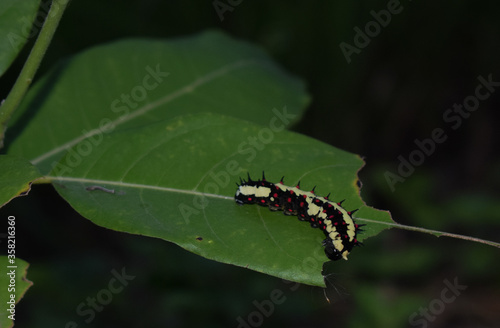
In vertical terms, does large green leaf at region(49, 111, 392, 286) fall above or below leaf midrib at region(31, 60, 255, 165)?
above

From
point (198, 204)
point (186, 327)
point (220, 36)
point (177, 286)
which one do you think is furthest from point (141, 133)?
point (186, 327)

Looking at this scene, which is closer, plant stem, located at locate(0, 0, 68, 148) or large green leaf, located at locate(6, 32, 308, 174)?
plant stem, located at locate(0, 0, 68, 148)

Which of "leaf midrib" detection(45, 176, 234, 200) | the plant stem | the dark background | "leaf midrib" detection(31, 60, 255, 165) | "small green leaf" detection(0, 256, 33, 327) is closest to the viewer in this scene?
"small green leaf" detection(0, 256, 33, 327)

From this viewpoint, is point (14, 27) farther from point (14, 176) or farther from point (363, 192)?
point (363, 192)

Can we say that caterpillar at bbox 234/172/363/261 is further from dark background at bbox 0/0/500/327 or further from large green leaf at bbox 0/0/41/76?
dark background at bbox 0/0/500/327

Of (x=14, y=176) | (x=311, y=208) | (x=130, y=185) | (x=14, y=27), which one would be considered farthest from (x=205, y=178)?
(x=14, y=27)

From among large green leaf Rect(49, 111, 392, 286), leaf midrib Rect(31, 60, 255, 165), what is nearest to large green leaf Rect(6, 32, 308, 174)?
leaf midrib Rect(31, 60, 255, 165)

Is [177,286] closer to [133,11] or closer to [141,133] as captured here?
[133,11]

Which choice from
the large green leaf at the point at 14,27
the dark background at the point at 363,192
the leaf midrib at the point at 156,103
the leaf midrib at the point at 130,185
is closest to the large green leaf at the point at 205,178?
the leaf midrib at the point at 130,185
